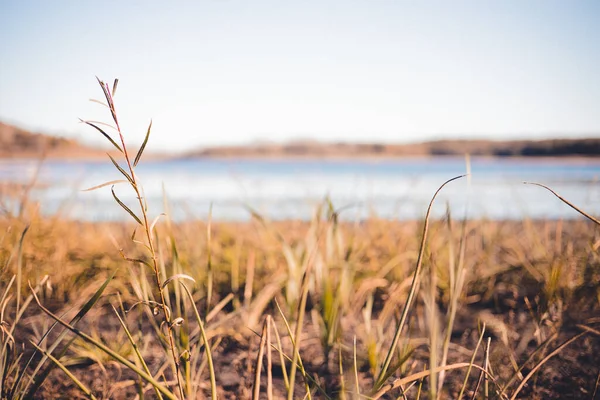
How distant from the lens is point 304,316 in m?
1.50

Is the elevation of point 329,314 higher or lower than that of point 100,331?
higher

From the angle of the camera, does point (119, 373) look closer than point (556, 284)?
Yes

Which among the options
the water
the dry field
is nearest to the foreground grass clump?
the dry field

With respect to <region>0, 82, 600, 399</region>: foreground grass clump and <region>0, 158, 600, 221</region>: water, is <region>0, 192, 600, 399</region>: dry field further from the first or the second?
<region>0, 158, 600, 221</region>: water

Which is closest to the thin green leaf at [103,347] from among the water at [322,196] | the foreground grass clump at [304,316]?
the foreground grass clump at [304,316]

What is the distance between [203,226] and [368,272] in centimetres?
95

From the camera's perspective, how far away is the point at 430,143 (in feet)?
110

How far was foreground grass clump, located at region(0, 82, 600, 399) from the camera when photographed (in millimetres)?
744

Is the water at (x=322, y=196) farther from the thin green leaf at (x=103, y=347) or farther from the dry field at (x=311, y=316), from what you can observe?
the thin green leaf at (x=103, y=347)

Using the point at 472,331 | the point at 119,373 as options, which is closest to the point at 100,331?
the point at 119,373

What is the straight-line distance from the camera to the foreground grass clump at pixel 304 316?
0.74 m

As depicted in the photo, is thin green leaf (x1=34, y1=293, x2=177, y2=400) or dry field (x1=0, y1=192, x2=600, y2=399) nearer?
thin green leaf (x1=34, y1=293, x2=177, y2=400)

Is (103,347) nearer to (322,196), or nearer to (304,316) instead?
(304,316)

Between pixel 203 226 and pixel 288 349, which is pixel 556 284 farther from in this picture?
pixel 203 226
